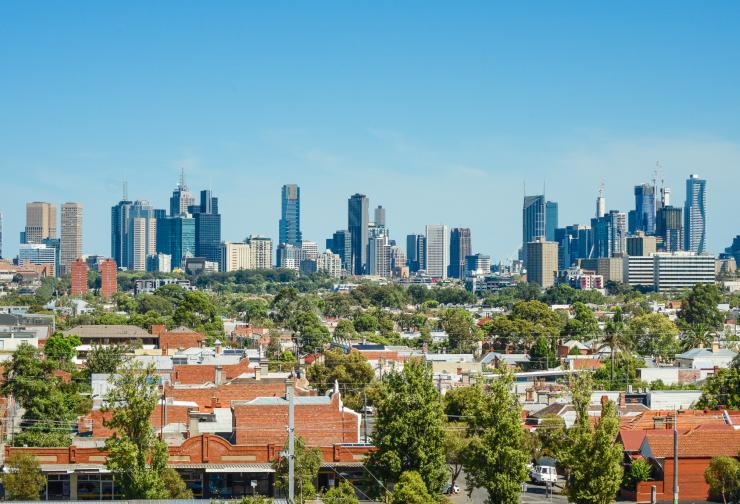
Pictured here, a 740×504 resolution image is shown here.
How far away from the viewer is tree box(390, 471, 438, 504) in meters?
35.9

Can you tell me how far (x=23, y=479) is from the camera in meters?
40.9

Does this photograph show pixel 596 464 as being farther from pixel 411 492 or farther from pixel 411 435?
pixel 411 435

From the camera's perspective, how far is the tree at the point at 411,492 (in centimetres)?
3588

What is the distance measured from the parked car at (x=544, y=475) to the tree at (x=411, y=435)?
25.4ft

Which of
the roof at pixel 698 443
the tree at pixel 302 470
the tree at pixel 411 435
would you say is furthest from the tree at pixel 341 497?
the roof at pixel 698 443

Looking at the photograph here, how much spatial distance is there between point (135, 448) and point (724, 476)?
736 inches

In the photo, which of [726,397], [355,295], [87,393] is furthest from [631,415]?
[355,295]

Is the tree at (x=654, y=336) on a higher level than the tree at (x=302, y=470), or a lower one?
higher

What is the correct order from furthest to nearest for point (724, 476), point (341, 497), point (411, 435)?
point (724, 476) < point (411, 435) < point (341, 497)

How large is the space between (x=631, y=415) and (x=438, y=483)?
18724 mm

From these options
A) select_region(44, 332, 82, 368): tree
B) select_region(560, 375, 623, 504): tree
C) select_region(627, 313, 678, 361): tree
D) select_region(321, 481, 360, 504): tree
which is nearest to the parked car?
select_region(560, 375, 623, 504): tree

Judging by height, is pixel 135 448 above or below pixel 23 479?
above

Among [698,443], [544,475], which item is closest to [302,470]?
[544,475]

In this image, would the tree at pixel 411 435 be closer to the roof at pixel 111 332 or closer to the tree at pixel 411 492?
the tree at pixel 411 492
